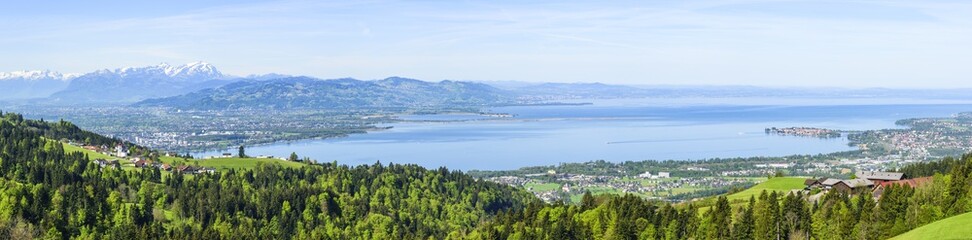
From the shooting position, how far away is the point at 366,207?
95.7 m

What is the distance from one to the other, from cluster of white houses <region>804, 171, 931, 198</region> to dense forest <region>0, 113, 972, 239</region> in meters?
3.69

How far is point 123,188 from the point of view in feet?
278

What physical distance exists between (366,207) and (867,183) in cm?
4965

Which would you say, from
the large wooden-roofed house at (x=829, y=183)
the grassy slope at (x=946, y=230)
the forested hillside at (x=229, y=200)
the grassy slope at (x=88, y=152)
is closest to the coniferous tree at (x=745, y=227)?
the grassy slope at (x=946, y=230)

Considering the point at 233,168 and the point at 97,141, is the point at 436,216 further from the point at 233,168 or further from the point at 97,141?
the point at 97,141

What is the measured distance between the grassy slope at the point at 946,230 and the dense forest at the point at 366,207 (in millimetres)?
3621

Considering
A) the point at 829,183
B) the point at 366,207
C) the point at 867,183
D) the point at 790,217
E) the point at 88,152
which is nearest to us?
the point at 790,217

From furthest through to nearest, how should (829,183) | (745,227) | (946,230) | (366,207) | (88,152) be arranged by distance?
(88,152)
(366,207)
(829,183)
(745,227)
(946,230)

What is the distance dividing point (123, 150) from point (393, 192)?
39.2 metres

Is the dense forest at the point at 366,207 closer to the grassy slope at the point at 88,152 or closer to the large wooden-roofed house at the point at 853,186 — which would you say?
the grassy slope at the point at 88,152

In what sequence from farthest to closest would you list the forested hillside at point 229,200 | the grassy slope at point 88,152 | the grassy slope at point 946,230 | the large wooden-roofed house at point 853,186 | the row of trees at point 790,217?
the grassy slope at point 88,152 → the forested hillside at point 229,200 → the large wooden-roofed house at point 853,186 → the row of trees at point 790,217 → the grassy slope at point 946,230

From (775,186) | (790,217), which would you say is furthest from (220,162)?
(790,217)

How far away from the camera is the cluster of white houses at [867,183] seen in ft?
205

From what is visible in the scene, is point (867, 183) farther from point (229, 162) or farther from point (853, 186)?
point (229, 162)
